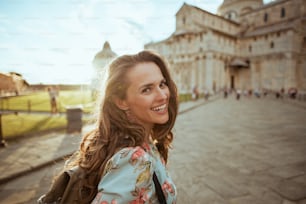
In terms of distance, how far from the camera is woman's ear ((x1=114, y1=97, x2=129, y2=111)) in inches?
54.7

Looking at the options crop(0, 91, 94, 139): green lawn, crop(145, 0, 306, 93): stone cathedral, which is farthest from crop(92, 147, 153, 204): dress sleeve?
crop(145, 0, 306, 93): stone cathedral

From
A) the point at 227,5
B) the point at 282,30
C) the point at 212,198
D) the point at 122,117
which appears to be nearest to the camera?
the point at 122,117

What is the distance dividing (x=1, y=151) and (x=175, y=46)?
38.1 m

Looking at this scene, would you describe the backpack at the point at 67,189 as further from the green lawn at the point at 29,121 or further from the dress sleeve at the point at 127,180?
the green lawn at the point at 29,121

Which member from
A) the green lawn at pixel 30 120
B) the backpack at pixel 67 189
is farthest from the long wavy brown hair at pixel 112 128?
the green lawn at pixel 30 120

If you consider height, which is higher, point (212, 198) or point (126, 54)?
point (126, 54)

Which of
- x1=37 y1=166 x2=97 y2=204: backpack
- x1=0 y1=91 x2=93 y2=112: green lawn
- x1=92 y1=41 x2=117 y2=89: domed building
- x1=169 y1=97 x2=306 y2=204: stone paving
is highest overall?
x1=92 y1=41 x2=117 y2=89: domed building

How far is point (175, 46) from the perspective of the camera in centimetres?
3947

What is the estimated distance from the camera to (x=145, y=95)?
137cm

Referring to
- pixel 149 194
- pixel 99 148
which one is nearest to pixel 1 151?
pixel 99 148

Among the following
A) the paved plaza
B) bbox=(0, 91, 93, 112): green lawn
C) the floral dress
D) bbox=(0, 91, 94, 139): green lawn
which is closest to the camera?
the floral dress

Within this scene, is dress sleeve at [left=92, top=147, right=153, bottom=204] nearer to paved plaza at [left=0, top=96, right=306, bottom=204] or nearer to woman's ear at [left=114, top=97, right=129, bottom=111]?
woman's ear at [left=114, top=97, right=129, bottom=111]

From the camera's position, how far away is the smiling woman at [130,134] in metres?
1.00

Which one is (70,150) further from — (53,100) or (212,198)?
(53,100)
